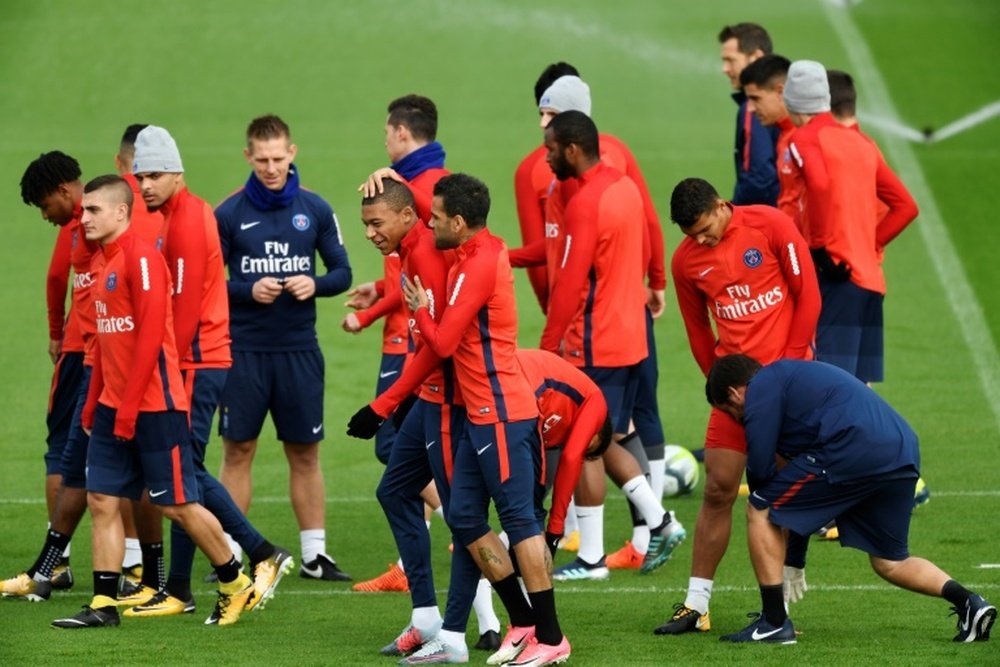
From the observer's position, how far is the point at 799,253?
30.7ft

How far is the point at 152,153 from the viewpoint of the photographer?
31.5 feet

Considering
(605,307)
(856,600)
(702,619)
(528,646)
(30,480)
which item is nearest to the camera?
(528,646)

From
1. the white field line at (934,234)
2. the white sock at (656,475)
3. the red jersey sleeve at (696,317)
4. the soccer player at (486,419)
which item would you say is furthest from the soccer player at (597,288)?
the white field line at (934,234)

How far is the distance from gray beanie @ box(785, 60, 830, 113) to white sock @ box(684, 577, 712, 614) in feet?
11.0

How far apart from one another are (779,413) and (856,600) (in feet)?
5.23

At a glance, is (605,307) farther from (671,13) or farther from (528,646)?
(671,13)

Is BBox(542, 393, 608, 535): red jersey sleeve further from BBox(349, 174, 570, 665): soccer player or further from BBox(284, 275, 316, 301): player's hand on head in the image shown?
BBox(284, 275, 316, 301): player's hand on head

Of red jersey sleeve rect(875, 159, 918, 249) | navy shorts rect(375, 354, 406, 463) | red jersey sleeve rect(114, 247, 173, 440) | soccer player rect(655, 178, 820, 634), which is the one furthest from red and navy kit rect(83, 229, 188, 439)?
red jersey sleeve rect(875, 159, 918, 249)

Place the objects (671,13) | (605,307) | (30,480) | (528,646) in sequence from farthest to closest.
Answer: (671,13), (30,480), (605,307), (528,646)

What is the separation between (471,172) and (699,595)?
1350 centimetres

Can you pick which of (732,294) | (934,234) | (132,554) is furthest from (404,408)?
(934,234)

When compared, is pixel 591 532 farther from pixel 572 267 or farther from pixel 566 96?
pixel 566 96

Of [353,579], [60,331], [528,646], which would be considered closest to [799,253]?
[528,646]

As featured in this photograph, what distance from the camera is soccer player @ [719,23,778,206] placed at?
12.9m
